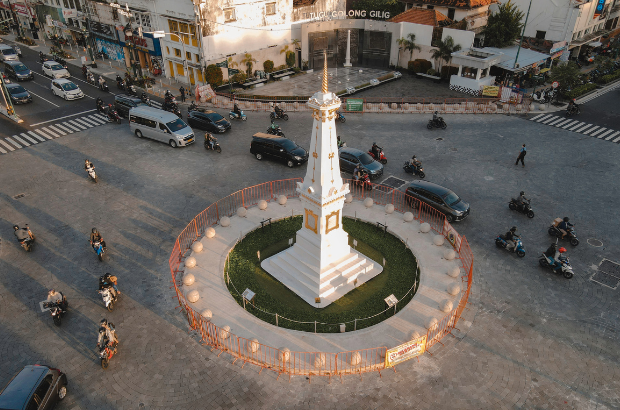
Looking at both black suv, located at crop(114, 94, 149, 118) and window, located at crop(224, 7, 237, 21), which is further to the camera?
window, located at crop(224, 7, 237, 21)

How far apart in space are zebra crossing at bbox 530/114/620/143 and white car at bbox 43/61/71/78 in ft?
161

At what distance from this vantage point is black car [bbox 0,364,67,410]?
15.3 metres

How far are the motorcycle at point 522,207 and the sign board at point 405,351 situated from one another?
13556 mm

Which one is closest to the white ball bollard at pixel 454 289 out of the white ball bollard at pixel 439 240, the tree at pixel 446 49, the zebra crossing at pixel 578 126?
the white ball bollard at pixel 439 240

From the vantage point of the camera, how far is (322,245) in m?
21.9

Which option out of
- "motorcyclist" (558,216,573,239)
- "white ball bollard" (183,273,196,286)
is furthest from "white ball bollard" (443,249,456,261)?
"white ball bollard" (183,273,196,286)

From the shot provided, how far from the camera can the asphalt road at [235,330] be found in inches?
682

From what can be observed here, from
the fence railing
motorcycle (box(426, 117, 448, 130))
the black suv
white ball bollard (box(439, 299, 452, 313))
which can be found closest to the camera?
the fence railing

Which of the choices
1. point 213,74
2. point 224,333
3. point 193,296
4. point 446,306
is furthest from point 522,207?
point 213,74

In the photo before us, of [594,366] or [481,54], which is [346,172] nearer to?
[594,366]

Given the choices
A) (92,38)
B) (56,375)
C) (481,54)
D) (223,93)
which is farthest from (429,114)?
(92,38)

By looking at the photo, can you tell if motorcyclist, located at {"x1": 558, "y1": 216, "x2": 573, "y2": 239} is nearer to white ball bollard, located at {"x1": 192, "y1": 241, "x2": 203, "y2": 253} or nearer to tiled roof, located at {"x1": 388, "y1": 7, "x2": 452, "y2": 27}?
white ball bollard, located at {"x1": 192, "y1": 241, "x2": 203, "y2": 253}

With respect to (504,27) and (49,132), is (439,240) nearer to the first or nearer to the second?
(49,132)

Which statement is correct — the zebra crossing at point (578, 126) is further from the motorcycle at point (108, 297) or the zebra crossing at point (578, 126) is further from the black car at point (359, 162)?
the motorcycle at point (108, 297)
